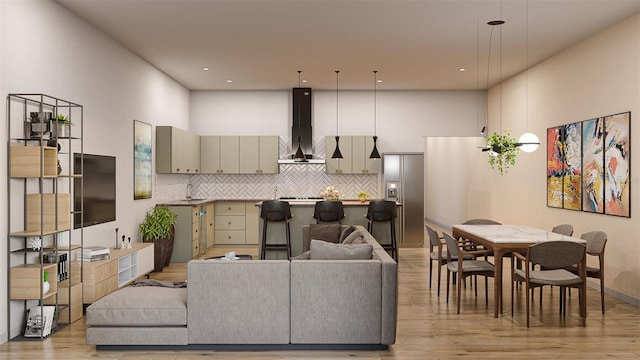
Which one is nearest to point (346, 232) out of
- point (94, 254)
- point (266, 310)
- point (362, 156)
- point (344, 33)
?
point (344, 33)

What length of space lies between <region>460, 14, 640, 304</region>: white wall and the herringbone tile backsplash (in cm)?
269

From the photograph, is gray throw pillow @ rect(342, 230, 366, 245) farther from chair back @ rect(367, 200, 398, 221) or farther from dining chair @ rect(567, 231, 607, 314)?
chair back @ rect(367, 200, 398, 221)

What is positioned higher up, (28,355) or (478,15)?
(478,15)

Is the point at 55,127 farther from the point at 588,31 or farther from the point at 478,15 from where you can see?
the point at 588,31

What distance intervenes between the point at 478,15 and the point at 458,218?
28.0 ft

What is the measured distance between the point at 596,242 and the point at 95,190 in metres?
5.60

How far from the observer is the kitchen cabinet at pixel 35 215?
4688 mm

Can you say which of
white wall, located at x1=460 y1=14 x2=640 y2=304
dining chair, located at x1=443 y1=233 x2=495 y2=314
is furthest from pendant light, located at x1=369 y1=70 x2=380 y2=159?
dining chair, located at x1=443 y1=233 x2=495 y2=314

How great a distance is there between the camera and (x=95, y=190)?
643 cm

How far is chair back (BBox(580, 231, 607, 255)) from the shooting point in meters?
5.62

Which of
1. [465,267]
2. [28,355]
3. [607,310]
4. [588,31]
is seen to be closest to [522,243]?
[465,267]

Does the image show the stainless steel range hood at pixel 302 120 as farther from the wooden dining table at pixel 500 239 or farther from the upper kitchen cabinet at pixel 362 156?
the wooden dining table at pixel 500 239

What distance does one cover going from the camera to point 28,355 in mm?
4332

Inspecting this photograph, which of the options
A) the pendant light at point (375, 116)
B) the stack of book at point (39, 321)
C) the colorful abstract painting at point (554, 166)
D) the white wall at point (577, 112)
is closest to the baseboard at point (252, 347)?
the stack of book at point (39, 321)
